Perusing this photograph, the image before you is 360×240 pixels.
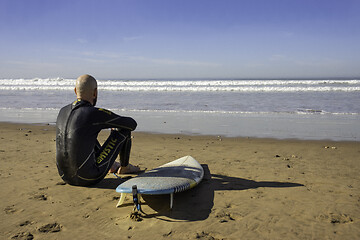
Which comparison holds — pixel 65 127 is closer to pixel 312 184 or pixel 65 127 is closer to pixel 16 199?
pixel 16 199

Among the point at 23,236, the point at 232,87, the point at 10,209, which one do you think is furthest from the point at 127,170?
the point at 232,87

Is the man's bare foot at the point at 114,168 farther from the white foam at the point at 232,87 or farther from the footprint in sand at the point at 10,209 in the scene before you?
the white foam at the point at 232,87

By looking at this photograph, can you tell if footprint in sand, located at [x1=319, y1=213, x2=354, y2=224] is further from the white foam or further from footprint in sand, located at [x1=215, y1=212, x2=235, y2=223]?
the white foam

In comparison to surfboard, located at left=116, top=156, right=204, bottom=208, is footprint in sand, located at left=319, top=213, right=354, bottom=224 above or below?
below

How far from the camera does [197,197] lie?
340cm

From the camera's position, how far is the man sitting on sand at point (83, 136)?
3.30m

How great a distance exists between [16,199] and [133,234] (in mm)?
1681

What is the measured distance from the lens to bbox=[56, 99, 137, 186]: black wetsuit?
3.30 m

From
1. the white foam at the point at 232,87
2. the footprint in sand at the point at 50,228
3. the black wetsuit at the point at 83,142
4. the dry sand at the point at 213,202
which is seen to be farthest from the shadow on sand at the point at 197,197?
the white foam at the point at 232,87

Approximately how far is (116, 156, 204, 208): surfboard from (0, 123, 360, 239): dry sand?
0.54ft

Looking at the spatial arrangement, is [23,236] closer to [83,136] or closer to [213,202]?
[83,136]

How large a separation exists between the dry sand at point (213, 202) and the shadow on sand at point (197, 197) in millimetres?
10

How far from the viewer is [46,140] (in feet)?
22.5

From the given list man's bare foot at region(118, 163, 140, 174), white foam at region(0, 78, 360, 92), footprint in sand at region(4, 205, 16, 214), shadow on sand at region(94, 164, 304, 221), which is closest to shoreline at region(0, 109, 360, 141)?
shadow on sand at region(94, 164, 304, 221)
